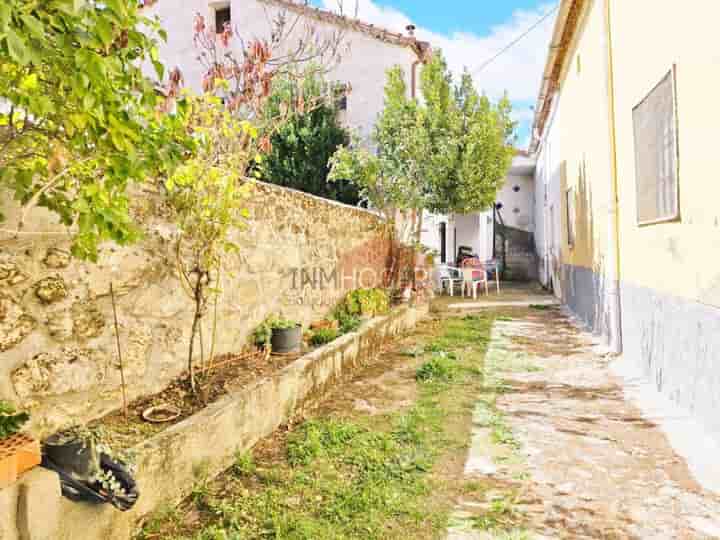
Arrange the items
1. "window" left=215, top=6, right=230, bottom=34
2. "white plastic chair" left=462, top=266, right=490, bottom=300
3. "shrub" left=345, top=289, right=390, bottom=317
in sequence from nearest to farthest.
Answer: "shrub" left=345, top=289, right=390, bottom=317 < "white plastic chair" left=462, top=266, right=490, bottom=300 < "window" left=215, top=6, right=230, bottom=34

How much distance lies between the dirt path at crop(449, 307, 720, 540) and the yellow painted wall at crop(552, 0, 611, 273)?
2.29 metres

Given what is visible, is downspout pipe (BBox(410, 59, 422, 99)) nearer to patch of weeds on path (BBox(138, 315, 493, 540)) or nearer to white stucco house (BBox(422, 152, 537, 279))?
white stucco house (BBox(422, 152, 537, 279))

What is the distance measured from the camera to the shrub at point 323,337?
4980 millimetres

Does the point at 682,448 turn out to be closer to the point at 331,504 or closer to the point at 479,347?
the point at 331,504

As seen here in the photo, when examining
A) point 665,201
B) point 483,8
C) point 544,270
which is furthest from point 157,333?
point 544,270

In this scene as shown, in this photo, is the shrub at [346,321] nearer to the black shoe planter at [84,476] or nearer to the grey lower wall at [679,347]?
the grey lower wall at [679,347]

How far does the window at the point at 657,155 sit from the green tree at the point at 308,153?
7478 millimetres

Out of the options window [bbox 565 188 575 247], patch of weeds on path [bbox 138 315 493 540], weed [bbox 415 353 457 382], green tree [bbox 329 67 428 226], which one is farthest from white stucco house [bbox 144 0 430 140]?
patch of weeds on path [bbox 138 315 493 540]

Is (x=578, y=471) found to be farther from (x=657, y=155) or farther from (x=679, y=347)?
(x=657, y=155)

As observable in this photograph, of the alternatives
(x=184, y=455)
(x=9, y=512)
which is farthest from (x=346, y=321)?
(x=9, y=512)

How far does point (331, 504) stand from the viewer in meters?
2.45

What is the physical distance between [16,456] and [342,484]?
60.8 inches

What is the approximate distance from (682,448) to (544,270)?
11483 mm

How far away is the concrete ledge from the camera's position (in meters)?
1.70
